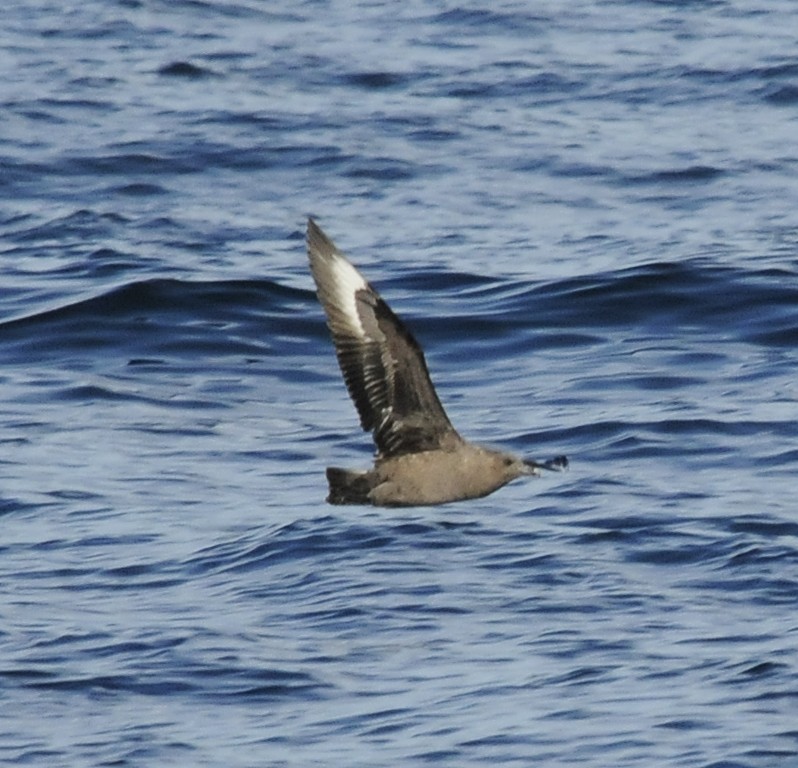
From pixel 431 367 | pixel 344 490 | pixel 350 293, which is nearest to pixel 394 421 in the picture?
pixel 344 490

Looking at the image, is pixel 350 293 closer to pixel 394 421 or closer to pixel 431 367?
pixel 394 421

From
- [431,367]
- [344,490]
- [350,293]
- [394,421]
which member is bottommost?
[431,367]

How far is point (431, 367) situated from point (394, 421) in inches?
163

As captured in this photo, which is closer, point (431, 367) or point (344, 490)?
point (344, 490)

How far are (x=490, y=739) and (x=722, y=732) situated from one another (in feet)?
2.93

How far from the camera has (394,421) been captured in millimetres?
8766

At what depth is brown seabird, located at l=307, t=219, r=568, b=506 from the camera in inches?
338

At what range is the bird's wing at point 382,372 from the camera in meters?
8.70

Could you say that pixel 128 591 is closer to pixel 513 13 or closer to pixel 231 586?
pixel 231 586

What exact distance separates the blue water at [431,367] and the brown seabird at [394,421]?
88 cm

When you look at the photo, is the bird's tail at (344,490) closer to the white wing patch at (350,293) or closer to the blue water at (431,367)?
the white wing patch at (350,293)

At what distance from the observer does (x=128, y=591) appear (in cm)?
998

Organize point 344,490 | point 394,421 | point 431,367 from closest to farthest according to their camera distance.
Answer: point 344,490 < point 394,421 < point 431,367

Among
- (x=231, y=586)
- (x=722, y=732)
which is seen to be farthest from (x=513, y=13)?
(x=722, y=732)
